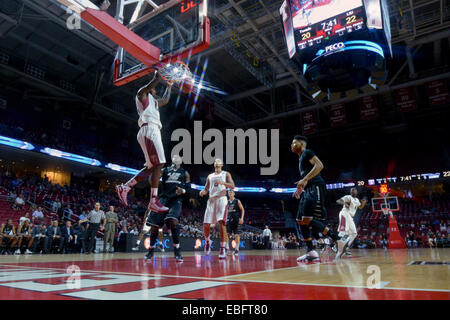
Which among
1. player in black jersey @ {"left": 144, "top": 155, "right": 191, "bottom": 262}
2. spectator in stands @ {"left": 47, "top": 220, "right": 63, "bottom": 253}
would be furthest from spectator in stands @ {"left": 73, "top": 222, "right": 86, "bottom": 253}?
player in black jersey @ {"left": 144, "top": 155, "right": 191, "bottom": 262}

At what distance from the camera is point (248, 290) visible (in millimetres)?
1600

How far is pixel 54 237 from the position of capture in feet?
33.2

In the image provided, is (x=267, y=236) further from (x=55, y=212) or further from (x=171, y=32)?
(x=171, y=32)

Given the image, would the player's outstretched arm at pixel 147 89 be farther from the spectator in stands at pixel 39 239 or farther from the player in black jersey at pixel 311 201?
the spectator in stands at pixel 39 239

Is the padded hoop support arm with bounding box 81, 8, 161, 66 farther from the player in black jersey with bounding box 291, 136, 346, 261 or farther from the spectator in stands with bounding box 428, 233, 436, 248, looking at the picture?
the spectator in stands with bounding box 428, 233, 436, 248

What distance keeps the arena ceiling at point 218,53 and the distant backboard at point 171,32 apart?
8.10m

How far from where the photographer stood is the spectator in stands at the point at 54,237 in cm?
985

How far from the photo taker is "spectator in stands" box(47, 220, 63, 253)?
9.85 metres

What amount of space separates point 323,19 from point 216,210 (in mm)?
5804

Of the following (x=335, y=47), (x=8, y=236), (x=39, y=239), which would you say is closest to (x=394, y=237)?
(x=335, y=47)

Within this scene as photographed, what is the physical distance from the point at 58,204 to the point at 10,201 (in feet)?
6.36

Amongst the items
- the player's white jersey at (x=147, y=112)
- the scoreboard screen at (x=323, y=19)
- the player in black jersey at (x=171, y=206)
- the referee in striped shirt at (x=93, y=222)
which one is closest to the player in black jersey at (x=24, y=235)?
the referee in striped shirt at (x=93, y=222)
